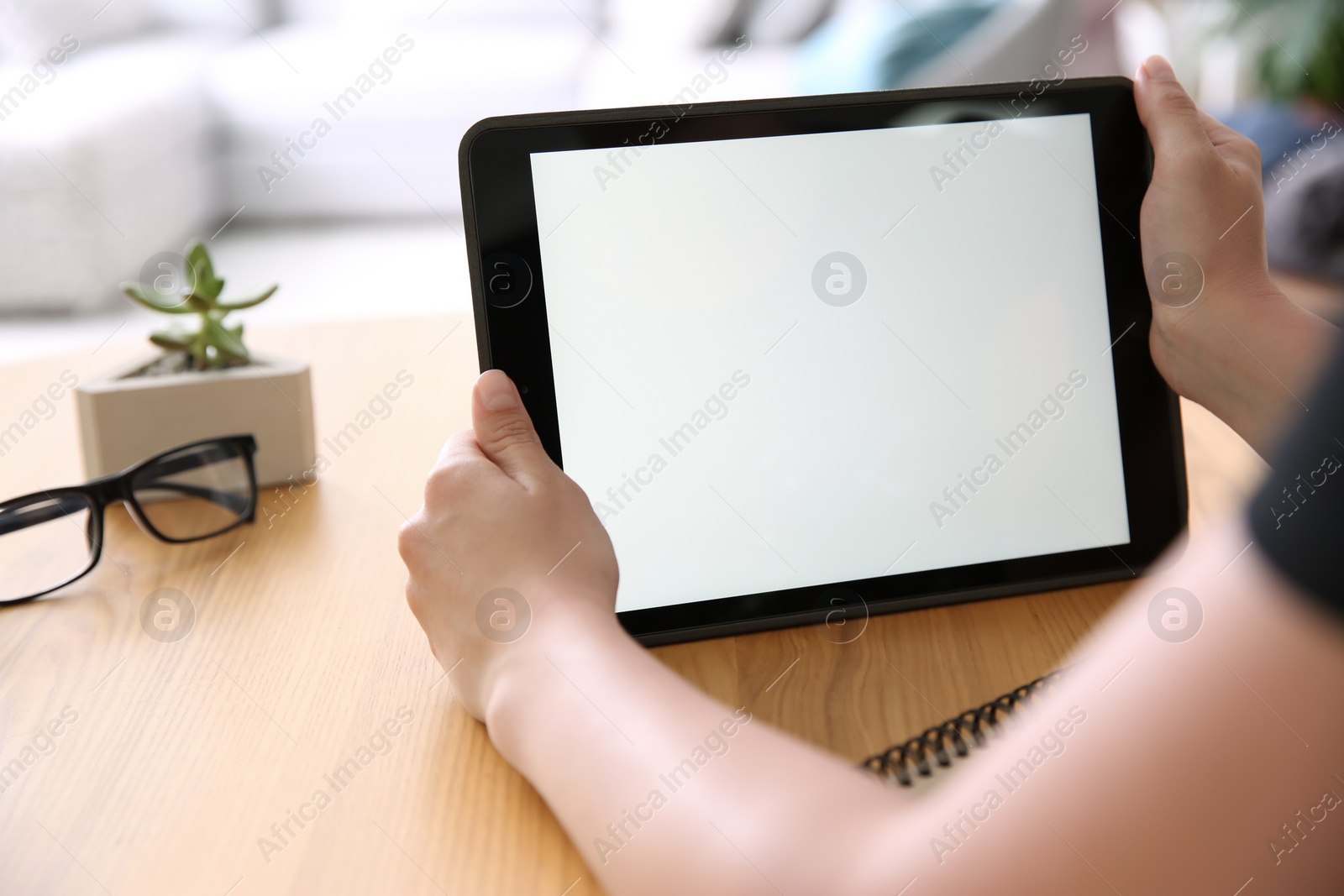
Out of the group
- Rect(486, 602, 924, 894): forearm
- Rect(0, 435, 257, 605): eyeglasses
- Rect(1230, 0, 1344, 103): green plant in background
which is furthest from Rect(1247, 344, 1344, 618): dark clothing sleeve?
Rect(1230, 0, 1344, 103): green plant in background

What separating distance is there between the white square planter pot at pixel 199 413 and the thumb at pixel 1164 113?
588 mm

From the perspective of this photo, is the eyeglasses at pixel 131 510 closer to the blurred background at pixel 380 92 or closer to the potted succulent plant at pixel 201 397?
the potted succulent plant at pixel 201 397

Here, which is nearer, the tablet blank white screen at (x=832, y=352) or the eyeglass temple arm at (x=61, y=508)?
the tablet blank white screen at (x=832, y=352)

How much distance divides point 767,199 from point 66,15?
3.28 metres

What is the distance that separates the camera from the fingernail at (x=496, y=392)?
0.50 m

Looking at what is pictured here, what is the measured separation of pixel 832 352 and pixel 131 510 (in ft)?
1.57

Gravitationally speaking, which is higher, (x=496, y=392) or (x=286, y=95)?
(x=286, y=95)

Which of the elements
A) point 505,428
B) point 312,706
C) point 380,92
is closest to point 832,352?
point 505,428

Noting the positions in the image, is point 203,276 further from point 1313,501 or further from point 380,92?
point 380,92

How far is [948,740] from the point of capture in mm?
459

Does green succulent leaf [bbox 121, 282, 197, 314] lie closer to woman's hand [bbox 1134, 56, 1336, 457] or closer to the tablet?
the tablet

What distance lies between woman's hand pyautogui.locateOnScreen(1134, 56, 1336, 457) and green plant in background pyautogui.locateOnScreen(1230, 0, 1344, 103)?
2390mm

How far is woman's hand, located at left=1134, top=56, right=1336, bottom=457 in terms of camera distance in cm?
58

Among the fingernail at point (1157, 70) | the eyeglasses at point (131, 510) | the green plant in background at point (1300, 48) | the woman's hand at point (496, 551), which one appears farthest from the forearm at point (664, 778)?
the green plant in background at point (1300, 48)
